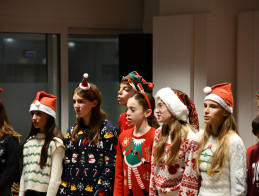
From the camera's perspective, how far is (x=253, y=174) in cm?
271

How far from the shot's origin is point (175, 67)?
5211mm

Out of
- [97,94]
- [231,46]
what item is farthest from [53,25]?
[97,94]

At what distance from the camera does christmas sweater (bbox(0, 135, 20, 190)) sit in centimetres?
337

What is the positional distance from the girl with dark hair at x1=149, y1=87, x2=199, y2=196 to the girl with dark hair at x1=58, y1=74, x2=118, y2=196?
1.33ft

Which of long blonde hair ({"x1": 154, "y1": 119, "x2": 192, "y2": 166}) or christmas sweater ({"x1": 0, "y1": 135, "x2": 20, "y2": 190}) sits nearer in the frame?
long blonde hair ({"x1": 154, "y1": 119, "x2": 192, "y2": 166})

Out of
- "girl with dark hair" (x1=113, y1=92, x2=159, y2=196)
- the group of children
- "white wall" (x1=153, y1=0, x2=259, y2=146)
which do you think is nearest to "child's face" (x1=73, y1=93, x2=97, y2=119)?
the group of children

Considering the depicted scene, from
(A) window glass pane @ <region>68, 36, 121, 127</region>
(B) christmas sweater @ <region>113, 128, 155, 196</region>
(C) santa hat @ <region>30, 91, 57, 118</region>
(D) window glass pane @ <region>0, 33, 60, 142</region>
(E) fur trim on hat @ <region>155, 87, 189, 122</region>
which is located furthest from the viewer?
(A) window glass pane @ <region>68, 36, 121, 127</region>

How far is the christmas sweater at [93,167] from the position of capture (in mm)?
3238

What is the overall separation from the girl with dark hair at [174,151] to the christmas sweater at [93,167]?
15.7 inches

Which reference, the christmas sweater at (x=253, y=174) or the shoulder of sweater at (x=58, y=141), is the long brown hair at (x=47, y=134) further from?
the christmas sweater at (x=253, y=174)

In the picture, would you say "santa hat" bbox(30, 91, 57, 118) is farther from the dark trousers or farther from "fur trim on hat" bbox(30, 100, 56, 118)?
the dark trousers

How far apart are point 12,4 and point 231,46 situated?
8.94 feet

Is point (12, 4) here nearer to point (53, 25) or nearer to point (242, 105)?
point (53, 25)

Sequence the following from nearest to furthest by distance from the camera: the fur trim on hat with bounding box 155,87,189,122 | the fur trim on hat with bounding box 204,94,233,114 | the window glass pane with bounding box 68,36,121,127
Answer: the fur trim on hat with bounding box 204,94,233,114 < the fur trim on hat with bounding box 155,87,189,122 < the window glass pane with bounding box 68,36,121,127
